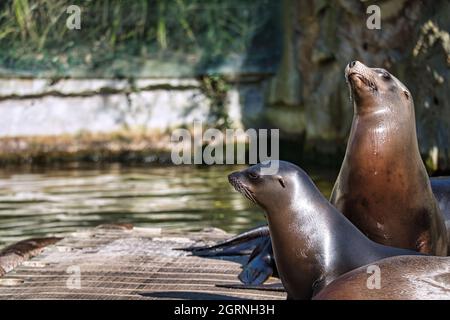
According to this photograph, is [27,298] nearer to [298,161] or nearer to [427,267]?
[427,267]

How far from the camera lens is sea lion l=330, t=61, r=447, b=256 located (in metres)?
4.46

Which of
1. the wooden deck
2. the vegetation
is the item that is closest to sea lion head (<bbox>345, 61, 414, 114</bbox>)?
the wooden deck

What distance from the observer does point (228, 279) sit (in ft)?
15.9

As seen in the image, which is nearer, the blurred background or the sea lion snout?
the sea lion snout

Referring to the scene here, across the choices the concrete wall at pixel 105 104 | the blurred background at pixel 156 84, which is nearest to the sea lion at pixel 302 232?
the blurred background at pixel 156 84

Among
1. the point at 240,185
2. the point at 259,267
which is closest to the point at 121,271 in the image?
Result: the point at 259,267

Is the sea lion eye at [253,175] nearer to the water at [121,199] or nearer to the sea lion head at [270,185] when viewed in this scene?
the sea lion head at [270,185]

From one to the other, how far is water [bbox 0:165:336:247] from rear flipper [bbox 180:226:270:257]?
1.71m

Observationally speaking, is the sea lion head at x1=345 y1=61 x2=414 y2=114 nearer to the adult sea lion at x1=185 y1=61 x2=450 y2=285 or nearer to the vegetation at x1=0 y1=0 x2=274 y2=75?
the adult sea lion at x1=185 y1=61 x2=450 y2=285

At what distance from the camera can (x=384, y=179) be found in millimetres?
4477

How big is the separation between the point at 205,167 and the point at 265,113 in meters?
1.13

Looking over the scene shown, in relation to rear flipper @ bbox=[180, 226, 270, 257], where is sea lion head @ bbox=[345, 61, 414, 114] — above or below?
above
